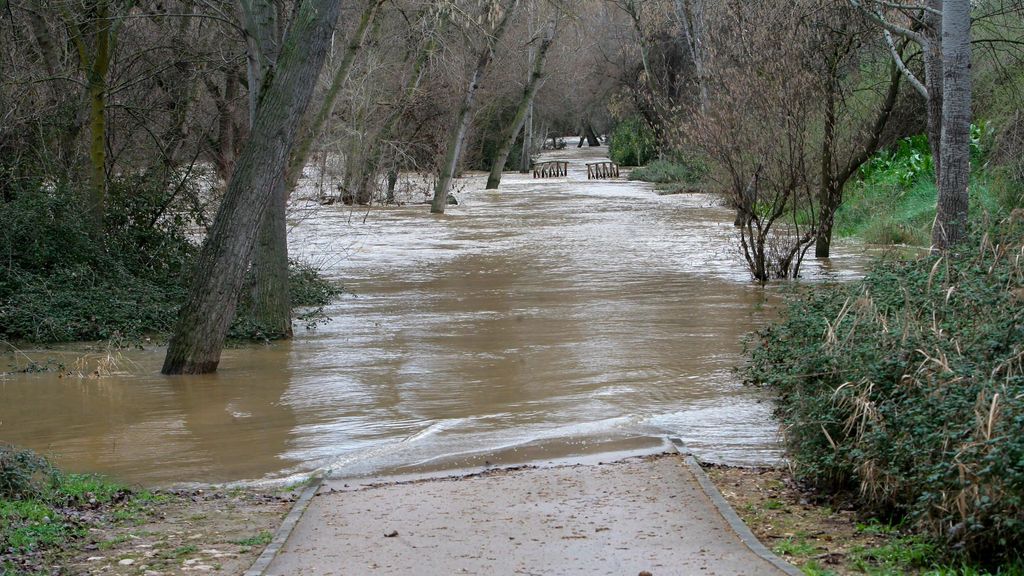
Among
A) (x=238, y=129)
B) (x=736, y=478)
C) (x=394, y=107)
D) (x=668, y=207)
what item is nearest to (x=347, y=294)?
(x=238, y=129)

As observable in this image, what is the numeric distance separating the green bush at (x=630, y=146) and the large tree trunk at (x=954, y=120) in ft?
164

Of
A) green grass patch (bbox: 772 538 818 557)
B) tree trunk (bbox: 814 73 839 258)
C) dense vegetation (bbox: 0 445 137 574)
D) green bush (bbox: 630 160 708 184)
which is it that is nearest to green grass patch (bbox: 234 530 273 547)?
dense vegetation (bbox: 0 445 137 574)

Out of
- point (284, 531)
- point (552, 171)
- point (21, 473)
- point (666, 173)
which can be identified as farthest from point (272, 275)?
point (552, 171)

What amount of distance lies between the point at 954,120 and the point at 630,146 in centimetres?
5800

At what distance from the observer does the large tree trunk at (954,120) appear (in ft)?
39.0

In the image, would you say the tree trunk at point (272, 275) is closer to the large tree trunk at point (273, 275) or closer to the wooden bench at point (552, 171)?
the large tree trunk at point (273, 275)

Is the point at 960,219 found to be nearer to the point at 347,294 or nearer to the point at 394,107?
the point at 347,294

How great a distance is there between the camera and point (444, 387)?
12.1m

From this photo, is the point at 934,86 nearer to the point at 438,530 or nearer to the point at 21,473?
the point at 438,530

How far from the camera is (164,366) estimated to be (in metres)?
12.8

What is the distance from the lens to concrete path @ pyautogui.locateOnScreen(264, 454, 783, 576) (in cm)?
602

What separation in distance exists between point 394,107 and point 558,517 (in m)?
29.7

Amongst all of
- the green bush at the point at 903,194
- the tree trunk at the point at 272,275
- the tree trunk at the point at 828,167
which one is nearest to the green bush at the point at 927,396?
the tree trunk at the point at 272,275

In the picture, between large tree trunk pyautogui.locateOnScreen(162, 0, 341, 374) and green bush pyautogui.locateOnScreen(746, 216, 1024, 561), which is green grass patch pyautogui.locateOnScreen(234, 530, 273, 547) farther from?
large tree trunk pyautogui.locateOnScreen(162, 0, 341, 374)
